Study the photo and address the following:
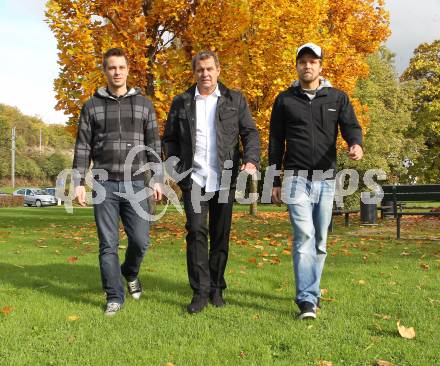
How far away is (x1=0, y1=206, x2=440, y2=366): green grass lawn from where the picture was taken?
11.9ft

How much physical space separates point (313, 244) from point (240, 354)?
4.91 feet

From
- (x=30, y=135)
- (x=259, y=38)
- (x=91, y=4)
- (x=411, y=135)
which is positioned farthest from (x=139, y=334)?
(x=30, y=135)

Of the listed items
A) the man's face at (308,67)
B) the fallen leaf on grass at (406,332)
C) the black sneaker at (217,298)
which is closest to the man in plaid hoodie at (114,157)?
the black sneaker at (217,298)

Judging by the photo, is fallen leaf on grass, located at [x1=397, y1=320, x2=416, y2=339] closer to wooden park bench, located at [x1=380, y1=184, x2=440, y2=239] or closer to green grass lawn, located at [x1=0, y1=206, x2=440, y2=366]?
green grass lawn, located at [x1=0, y1=206, x2=440, y2=366]

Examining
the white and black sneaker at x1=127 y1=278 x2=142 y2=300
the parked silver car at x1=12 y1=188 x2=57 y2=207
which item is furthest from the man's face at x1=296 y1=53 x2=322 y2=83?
the parked silver car at x1=12 y1=188 x2=57 y2=207

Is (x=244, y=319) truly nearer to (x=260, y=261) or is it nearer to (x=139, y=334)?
(x=139, y=334)

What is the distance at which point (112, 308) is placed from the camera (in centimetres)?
482

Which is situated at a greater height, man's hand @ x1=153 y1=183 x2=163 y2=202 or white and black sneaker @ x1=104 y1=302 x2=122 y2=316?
man's hand @ x1=153 y1=183 x2=163 y2=202

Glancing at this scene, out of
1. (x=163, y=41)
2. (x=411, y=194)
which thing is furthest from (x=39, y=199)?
(x=411, y=194)

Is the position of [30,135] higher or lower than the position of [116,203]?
higher

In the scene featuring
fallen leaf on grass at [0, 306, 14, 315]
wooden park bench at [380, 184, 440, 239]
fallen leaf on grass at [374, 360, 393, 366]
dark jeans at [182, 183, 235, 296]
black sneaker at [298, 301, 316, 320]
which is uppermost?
wooden park bench at [380, 184, 440, 239]

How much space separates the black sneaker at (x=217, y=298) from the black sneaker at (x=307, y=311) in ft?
2.72

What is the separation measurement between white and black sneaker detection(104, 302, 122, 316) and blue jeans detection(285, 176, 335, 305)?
64.2 inches

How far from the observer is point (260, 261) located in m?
7.94
